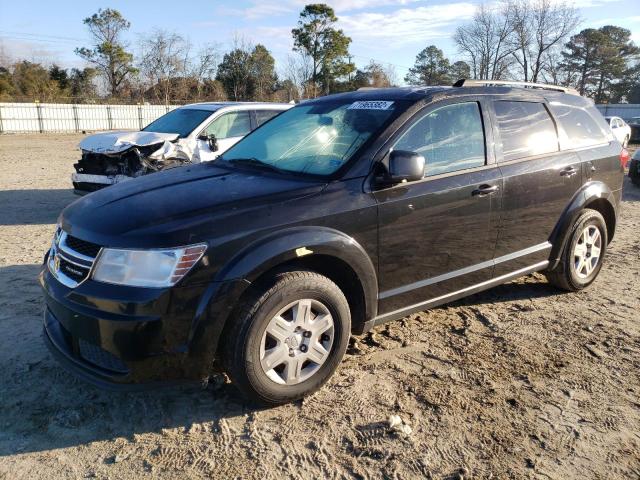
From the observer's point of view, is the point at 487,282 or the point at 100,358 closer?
the point at 100,358

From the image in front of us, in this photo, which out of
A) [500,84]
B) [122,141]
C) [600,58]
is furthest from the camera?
[600,58]

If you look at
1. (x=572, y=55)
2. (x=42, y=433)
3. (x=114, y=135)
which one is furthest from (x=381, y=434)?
(x=572, y=55)

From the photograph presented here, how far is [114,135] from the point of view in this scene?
8156mm

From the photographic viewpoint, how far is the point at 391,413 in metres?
3.04

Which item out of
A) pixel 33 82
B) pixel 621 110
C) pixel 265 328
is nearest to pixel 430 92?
pixel 265 328

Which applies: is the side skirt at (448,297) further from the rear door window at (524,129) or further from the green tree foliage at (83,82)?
the green tree foliage at (83,82)

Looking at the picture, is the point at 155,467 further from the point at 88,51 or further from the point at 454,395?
the point at 88,51

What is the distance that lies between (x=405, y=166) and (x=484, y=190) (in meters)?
0.93

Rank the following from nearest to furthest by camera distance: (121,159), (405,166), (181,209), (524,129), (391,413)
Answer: (181,209) → (391,413) → (405,166) → (524,129) → (121,159)

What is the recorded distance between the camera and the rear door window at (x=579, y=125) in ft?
15.3

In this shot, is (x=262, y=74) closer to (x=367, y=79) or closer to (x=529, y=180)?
(x=367, y=79)

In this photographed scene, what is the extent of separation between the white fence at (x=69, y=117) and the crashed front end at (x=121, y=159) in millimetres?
26637

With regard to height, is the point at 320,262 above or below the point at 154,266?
below

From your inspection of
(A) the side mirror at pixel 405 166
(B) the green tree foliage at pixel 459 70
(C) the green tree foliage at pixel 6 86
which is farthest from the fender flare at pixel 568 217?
(B) the green tree foliage at pixel 459 70
